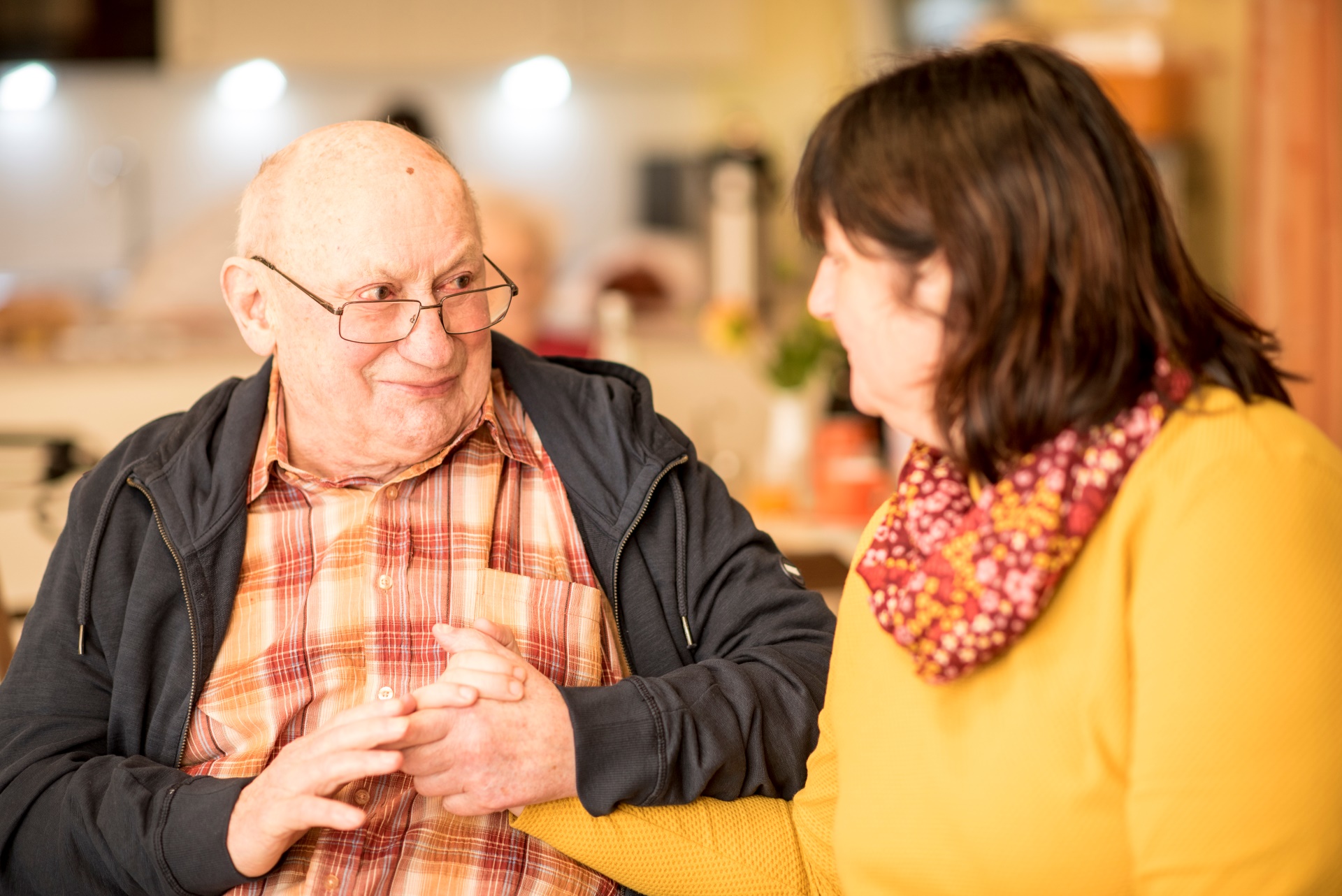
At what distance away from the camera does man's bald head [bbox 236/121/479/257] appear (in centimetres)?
134

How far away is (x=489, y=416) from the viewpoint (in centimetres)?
144

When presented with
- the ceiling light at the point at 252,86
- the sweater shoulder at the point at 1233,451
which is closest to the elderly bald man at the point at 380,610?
the sweater shoulder at the point at 1233,451

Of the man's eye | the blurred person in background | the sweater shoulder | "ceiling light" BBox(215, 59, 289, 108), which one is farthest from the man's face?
"ceiling light" BBox(215, 59, 289, 108)

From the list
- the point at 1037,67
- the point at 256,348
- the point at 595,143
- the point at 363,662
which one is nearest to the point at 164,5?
the point at 595,143

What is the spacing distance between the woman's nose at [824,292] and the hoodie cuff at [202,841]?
717 mm

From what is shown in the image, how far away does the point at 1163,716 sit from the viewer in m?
0.87

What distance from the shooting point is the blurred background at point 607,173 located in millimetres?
2904

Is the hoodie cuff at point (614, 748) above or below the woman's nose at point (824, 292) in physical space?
below

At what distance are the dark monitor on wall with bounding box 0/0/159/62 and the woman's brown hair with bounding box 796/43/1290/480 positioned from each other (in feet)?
16.8

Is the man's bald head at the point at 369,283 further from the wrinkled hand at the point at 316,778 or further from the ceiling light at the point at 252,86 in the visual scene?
the ceiling light at the point at 252,86

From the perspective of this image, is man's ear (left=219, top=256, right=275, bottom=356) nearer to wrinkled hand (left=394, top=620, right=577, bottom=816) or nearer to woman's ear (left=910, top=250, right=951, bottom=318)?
wrinkled hand (left=394, top=620, right=577, bottom=816)

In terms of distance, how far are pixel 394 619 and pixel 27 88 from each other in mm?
5000

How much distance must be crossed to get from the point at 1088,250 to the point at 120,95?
548 cm

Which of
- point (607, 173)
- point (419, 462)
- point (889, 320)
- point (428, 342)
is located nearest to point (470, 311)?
point (428, 342)
